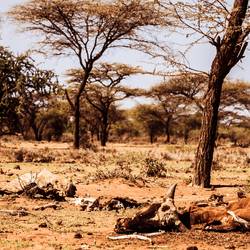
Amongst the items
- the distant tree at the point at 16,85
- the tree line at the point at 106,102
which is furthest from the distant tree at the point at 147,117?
the distant tree at the point at 16,85

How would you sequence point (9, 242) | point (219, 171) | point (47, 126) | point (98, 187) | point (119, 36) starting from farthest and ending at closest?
point (47, 126), point (119, 36), point (219, 171), point (98, 187), point (9, 242)

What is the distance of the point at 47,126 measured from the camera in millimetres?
38781

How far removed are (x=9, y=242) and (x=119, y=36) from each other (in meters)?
14.6

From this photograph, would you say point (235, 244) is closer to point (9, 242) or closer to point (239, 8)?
point (9, 242)

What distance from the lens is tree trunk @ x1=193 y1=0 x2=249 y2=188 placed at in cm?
702

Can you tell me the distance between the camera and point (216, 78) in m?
7.13

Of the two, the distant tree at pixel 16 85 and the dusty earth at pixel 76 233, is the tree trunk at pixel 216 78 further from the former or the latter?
the distant tree at pixel 16 85

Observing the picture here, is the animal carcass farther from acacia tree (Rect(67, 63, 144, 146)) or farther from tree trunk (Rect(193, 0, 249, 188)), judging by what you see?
acacia tree (Rect(67, 63, 144, 146))

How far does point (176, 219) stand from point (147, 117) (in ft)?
105

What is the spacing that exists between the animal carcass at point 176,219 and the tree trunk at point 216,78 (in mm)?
3603

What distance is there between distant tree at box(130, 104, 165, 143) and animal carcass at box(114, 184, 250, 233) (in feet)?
101

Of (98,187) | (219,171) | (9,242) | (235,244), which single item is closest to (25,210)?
(9,242)

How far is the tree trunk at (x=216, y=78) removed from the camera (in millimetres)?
7020

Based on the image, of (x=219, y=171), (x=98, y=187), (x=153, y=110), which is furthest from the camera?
(x=153, y=110)
